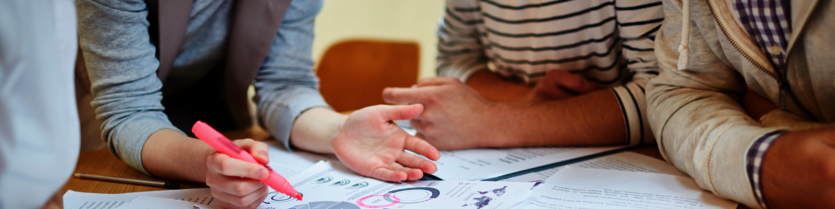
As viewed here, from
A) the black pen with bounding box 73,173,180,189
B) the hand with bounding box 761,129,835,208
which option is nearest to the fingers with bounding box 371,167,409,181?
the black pen with bounding box 73,173,180,189

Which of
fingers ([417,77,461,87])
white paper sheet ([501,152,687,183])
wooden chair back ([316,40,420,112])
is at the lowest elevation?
wooden chair back ([316,40,420,112])

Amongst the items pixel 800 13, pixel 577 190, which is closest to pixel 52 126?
pixel 577 190

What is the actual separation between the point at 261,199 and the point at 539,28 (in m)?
0.51

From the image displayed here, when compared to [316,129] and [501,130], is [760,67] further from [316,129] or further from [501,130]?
[316,129]

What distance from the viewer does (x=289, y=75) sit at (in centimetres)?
77

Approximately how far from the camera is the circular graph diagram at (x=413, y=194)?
45 cm

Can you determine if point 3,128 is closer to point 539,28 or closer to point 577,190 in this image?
point 577,190

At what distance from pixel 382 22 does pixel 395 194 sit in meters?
1.93

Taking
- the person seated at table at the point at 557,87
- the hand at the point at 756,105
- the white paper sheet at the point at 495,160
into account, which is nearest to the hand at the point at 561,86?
the person seated at table at the point at 557,87

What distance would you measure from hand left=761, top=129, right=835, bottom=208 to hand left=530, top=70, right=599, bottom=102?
1.10ft

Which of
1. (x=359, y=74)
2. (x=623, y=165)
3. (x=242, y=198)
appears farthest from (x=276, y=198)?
(x=359, y=74)

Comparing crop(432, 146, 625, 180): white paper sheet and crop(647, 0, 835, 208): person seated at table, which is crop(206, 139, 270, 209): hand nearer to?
crop(432, 146, 625, 180): white paper sheet

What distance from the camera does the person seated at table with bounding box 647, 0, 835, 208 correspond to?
0.36 m

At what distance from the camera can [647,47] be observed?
618mm
